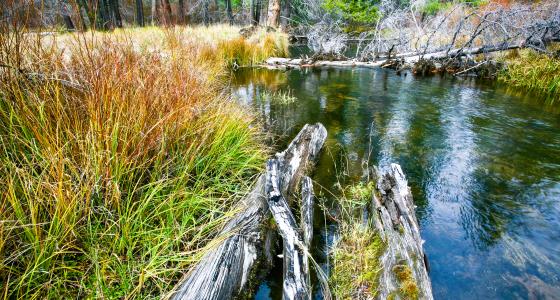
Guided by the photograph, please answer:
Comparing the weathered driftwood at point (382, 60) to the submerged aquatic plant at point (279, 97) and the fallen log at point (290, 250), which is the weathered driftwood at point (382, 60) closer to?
the submerged aquatic plant at point (279, 97)

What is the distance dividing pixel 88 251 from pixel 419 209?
2.73 m

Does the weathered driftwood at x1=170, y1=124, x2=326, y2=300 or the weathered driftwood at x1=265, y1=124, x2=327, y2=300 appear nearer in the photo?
the weathered driftwood at x1=170, y1=124, x2=326, y2=300

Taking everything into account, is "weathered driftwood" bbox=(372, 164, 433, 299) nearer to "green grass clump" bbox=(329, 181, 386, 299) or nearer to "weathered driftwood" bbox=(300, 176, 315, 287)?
"green grass clump" bbox=(329, 181, 386, 299)

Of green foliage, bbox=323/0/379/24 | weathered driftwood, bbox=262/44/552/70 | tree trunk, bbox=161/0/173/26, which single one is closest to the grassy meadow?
tree trunk, bbox=161/0/173/26

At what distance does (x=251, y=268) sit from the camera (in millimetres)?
1996

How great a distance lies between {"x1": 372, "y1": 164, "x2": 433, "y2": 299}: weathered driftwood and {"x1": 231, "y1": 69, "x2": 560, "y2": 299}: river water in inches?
16.3

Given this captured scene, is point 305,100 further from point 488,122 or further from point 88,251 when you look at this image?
point 88,251

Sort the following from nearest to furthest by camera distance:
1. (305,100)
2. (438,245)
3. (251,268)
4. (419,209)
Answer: (251,268)
(438,245)
(419,209)
(305,100)

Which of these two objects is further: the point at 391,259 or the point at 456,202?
the point at 456,202

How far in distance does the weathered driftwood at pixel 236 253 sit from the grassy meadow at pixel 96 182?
9 centimetres

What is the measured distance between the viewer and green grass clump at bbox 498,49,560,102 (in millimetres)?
7293

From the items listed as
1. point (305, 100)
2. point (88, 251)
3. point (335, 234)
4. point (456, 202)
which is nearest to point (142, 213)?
point (88, 251)

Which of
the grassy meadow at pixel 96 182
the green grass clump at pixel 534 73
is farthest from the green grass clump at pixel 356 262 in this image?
the green grass clump at pixel 534 73

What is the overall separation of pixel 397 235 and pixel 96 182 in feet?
6.12
